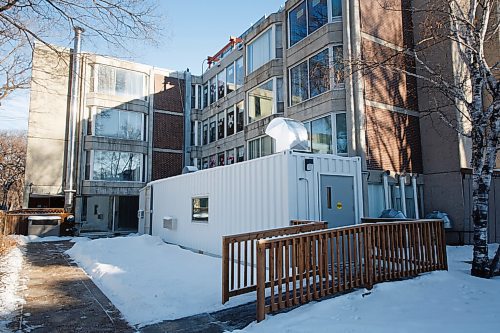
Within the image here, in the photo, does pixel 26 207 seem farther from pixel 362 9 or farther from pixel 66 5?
pixel 362 9

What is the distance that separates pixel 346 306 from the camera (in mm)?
4945

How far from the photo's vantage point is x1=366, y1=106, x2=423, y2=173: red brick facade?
1179 cm

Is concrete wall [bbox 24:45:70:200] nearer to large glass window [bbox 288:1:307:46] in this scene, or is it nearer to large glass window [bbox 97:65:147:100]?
large glass window [bbox 97:65:147:100]

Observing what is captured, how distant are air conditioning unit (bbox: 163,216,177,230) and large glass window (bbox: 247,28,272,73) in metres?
8.48

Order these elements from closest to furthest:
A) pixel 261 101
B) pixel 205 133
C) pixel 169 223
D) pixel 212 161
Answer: pixel 169 223
pixel 261 101
pixel 212 161
pixel 205 133

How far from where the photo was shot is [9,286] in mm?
6840

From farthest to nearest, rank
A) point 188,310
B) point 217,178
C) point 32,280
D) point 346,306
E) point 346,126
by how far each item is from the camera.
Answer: point 346,126 < point 217,178 < point 32,280 < point 188,310 < point 346,306

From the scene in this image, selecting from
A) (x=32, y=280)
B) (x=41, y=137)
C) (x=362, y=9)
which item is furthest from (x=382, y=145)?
(x=41, y=137)

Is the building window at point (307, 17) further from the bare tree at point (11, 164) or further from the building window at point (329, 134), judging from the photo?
the bare tree at point (11, 164)

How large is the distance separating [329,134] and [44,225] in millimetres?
14802

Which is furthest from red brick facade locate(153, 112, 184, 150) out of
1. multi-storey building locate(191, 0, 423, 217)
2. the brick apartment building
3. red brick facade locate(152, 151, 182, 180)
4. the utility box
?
multi-storey building locate(191, 0, 423, 217)

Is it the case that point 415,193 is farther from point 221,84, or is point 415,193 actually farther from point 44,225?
point 44,225

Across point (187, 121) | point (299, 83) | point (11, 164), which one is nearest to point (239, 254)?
point (299, 83)

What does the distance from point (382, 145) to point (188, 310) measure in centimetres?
924
